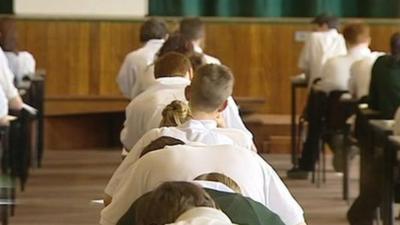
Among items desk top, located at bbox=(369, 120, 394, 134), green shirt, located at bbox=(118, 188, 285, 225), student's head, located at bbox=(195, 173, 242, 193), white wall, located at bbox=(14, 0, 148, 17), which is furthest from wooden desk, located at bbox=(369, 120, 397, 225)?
white wall, located at bbox=(14, 0, 148, 17)

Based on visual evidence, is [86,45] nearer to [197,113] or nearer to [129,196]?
[197,113]

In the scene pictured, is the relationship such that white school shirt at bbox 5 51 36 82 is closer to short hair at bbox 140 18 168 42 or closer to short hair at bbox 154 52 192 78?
short hair at bbox 140 18 168 42

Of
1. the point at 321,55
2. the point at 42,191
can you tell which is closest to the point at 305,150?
the point at 321,55

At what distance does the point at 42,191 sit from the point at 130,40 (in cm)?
351

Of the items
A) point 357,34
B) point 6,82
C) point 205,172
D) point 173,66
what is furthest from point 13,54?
point 205,172

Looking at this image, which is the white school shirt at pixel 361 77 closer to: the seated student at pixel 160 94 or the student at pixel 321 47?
the student at pixel 321 47

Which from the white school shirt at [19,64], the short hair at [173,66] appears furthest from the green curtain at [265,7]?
the short hair at [173,66]

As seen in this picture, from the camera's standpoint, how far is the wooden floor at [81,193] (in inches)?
313

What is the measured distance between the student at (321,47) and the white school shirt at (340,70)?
1.10 metres

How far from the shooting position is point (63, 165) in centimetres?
1084

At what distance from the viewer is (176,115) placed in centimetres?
464

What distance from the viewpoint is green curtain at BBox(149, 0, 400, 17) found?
41.4 feet

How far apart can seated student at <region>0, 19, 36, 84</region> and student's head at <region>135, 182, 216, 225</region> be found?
6.62 m

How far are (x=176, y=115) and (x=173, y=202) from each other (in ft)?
6.69
